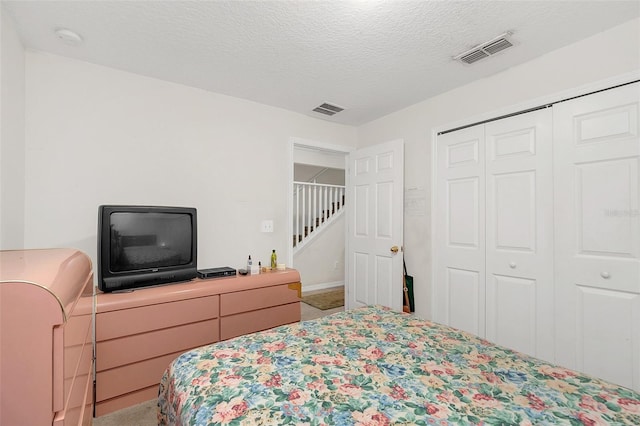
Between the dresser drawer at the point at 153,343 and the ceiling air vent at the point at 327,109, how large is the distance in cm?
238

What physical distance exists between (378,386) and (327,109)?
9.48 feet

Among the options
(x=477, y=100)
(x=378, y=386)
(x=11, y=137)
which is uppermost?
(x=477, y=100)

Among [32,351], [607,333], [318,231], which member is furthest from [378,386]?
[318,231]

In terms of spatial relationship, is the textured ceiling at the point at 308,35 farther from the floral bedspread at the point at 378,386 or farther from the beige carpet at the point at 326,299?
the beige carpet at the point at 326,299

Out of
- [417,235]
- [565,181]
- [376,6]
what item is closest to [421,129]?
[417,235]

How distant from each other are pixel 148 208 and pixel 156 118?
2.90 ft

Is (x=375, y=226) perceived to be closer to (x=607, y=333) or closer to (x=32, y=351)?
(x=607, y=333)

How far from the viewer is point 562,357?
2098 mm

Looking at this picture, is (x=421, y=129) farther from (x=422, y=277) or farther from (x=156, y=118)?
(x=156, y=118)

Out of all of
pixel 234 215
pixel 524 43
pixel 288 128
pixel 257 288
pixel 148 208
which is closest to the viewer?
pixel 524 43

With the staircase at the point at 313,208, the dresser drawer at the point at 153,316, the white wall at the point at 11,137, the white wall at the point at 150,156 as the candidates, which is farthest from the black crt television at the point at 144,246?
the staircase at the point at 313,208

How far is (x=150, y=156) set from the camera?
2.58 metres

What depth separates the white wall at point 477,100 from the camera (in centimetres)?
192

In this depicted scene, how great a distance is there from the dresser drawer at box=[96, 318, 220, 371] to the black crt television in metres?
0.37
